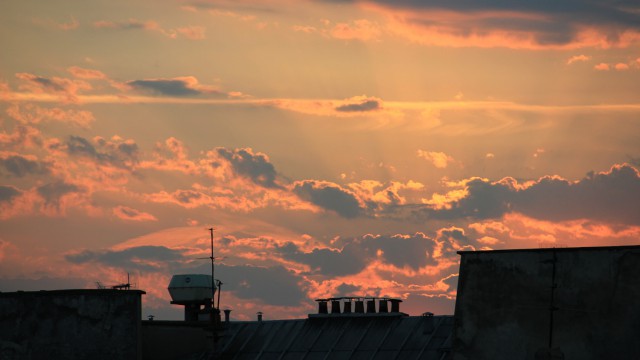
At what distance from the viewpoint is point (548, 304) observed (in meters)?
62.6

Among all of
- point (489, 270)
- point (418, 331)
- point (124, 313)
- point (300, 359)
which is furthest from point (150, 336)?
point (489, 270)

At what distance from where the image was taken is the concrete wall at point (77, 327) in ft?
234

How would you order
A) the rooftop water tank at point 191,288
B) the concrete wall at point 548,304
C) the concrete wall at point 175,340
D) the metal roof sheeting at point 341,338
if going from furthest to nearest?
1. the rooftop water tank at point 191,288
2. the concrete wall at point 175,340
3. the metal roof sheeting at point 341,338
4. the concrete wall at point 548,304

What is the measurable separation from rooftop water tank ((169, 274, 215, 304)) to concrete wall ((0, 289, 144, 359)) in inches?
336

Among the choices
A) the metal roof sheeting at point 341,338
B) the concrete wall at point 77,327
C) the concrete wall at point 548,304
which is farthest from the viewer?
the concrete wall at point 77,327

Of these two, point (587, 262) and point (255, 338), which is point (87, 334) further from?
point (587, 262)

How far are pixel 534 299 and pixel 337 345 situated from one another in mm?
12741

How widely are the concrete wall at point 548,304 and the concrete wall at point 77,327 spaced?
16.8 meters

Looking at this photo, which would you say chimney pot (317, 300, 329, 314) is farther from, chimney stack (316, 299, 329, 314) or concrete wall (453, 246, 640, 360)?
concrete wall (453, 246, 640, 360)

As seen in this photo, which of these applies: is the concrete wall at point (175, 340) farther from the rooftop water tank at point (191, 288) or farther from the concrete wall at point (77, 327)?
the rooftop water tank at point (191, 288)

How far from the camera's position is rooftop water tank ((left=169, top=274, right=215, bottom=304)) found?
3169 inches

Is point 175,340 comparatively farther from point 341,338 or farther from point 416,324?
point 416,324

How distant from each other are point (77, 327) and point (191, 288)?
33.6 feet


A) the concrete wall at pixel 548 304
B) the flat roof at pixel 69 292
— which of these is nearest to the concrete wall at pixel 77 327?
the flat roof at pixel 69 292
